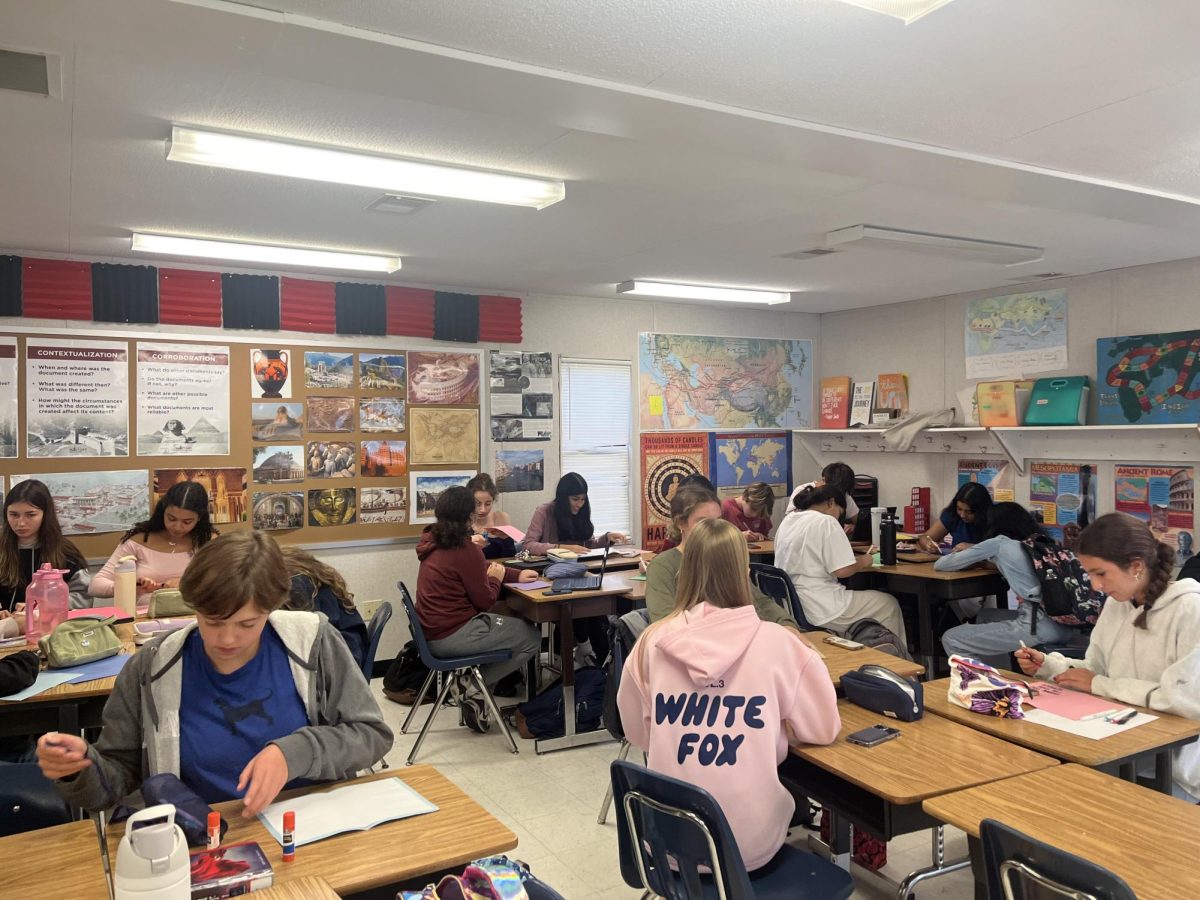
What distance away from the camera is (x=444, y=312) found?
19.6ft

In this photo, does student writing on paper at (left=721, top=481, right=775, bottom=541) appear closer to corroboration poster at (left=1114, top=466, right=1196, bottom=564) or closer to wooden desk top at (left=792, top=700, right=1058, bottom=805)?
corroboration poster at (left=1114, top=466, right=1196, bottom=564)

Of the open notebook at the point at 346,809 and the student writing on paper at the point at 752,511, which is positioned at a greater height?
the student writing on paper at the point at 752,511

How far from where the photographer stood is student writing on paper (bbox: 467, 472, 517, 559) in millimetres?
5621

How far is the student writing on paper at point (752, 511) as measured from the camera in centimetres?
645

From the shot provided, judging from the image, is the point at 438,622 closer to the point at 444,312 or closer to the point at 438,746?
the point at 438,746

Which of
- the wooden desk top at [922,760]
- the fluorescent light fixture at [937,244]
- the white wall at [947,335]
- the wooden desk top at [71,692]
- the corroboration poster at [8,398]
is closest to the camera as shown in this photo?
the wooden desk top at [922,760]

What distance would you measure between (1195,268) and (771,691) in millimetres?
4639

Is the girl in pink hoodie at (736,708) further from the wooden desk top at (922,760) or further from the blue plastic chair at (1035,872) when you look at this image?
the blue plastic chair at (1035,872)

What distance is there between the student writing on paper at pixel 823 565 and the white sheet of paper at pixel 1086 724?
7.13ft

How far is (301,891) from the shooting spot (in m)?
1.51

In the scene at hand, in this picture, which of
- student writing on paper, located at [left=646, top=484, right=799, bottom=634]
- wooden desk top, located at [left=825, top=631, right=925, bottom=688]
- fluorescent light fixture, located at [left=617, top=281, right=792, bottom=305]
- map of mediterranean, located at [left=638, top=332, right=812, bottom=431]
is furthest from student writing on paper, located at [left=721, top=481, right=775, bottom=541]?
wooden desk top, located at [left=825, top=631, right=925, bottom=688]

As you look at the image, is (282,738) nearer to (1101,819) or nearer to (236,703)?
(236,703)

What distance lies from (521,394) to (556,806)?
126 inches

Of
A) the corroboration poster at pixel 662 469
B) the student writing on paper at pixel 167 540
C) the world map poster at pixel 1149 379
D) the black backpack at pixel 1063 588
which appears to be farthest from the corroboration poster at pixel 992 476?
the student writing on paper at pixel 167 540
